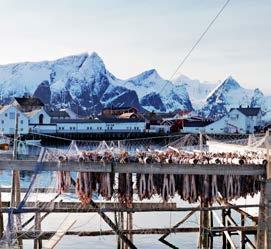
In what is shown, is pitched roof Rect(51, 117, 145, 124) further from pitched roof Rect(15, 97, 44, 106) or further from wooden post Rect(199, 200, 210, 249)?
wooden post Rect(199, 200, 210, 249)

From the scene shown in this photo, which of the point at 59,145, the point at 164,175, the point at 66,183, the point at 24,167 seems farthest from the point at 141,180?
the point at 59,145

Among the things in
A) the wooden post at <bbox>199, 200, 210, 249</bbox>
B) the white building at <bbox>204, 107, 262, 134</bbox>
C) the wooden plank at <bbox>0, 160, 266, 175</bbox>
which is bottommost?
the white building at <bbox>204, 107, 262, 134</bbox>

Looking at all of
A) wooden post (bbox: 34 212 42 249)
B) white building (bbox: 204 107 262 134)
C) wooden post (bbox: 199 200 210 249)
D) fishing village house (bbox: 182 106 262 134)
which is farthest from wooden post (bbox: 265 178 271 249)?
white building (bbox: 204 107 262 134)

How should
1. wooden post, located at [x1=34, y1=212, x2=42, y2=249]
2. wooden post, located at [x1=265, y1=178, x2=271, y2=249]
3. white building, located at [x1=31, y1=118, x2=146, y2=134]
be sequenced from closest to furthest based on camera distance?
1. wooden post, located at [x1=265, y1=178, x2=271, y2=249]
2. wooden post, located at [x1=34, y1=212, x2=42, y2=249]
3. white building, located at [x1=31, y1=118, x2=146, y2=134]

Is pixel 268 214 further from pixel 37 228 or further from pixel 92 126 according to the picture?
pixel 92 126

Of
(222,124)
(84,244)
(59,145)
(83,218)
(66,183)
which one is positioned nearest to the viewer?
(66,183)

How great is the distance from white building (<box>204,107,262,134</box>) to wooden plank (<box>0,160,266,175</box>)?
100 metres

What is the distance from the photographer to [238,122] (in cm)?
12800

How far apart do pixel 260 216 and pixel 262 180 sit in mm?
1012

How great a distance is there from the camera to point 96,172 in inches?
635

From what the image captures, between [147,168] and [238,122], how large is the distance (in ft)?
375

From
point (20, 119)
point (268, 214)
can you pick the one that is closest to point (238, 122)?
point (20, 119)

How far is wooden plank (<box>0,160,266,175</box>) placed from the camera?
15555 millimetres

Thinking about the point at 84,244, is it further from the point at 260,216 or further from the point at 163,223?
the point at 260,216
